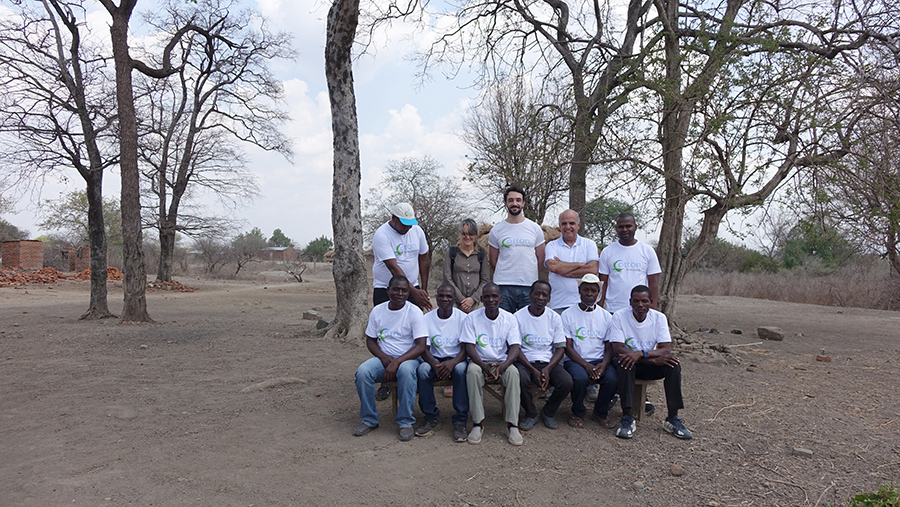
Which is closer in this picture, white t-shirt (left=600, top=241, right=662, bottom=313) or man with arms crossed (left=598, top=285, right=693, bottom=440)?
man with arms crossed (left=598, top=285, right=693, bottom=440)

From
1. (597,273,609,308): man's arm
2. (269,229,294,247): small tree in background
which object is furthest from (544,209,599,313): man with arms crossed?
(269,229,294,247): small tree in background

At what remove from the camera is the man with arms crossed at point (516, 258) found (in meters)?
5.34

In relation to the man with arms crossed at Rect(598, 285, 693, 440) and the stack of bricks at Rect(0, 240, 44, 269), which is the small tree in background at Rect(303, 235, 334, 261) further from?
the man with arms crossed at Rect(598, 285, 693, 440)

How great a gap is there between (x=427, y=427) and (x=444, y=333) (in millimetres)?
762

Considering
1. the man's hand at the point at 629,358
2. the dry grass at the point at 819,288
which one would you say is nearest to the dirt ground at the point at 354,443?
the man's hand at the point at 629,358

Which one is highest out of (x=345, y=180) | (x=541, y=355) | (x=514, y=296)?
(x=345, y=180)

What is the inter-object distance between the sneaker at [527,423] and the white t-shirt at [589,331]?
68 cm

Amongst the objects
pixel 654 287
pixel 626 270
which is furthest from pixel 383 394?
pixel 654 287

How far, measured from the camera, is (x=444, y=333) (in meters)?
4.59

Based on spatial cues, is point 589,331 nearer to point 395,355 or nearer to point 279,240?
point 395,355

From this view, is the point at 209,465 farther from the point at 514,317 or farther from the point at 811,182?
the point at 811,182

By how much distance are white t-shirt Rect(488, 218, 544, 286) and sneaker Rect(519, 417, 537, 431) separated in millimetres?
1351

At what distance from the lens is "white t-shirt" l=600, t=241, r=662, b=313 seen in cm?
511

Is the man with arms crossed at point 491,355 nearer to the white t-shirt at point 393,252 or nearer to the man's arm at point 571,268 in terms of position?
the man's arm at point 571,268
